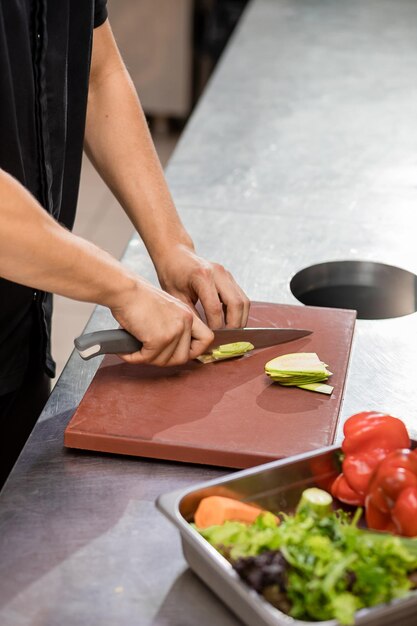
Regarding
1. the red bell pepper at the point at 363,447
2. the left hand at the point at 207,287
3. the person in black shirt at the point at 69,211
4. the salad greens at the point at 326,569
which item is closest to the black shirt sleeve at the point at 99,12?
the person in black shirt at the point at 69,211

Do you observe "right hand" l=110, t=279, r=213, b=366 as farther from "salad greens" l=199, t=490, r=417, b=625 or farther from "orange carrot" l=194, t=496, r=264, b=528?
"salad greens" l=199, t=490, r=417, b=625

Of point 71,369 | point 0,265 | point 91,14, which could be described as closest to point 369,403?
point 71,369

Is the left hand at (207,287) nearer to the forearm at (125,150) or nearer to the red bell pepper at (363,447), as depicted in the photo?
the forearm at (125,150)

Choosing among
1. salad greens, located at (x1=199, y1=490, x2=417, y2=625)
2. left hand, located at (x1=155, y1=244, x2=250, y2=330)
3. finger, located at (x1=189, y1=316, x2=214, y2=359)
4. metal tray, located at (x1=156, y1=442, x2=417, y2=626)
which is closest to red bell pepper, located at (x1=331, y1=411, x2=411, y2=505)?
metal tray, located at (x1=156, y1=442, x2=417, y2=626)

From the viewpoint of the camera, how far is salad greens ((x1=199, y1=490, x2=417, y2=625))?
89 centimetres

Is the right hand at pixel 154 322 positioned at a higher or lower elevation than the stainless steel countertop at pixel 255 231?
higher

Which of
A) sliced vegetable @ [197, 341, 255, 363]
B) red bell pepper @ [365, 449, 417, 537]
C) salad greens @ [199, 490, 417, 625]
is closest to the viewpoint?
salad greens @ [199, 490, 417, 625]

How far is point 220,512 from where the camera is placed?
3.39ft

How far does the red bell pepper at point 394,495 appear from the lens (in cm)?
100

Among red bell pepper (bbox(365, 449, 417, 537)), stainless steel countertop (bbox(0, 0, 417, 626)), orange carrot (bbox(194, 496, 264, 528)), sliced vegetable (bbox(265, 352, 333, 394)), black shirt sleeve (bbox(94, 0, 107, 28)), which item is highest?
black shirt sleeve (bbox(94, 0, 107, 28))

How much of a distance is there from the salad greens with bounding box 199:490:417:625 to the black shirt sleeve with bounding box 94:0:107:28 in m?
1.03

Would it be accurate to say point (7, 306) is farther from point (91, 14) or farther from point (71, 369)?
point (91, 14)

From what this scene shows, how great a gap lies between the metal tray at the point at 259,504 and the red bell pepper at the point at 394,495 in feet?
0.28

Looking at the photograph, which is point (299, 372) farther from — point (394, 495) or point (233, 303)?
point (394, 495)
